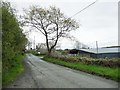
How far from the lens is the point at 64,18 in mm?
61750

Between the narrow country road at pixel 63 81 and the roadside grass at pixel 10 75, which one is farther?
the roadside grass at pixel 10 75

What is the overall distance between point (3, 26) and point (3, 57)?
7.88 ft

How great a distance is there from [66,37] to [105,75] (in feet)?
149

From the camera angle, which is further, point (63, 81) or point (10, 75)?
point (10, 75)

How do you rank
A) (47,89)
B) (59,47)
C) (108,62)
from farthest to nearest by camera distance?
(59,47), (108,62), (47,89)

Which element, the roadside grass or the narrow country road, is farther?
the roadside grass

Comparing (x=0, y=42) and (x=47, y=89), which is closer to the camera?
(x=47, y=89)

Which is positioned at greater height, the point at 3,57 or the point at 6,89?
the point at 3,57

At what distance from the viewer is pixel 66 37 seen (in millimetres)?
62469

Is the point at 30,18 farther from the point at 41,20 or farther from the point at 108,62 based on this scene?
the point at 108,62

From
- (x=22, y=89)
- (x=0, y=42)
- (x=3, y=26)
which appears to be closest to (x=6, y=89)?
(x=22, y=89)

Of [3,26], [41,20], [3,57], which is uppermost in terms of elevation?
[41,20]

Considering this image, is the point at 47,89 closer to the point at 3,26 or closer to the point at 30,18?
the point at 3,26

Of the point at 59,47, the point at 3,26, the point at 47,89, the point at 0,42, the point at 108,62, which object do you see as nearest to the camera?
the point at 47,89
